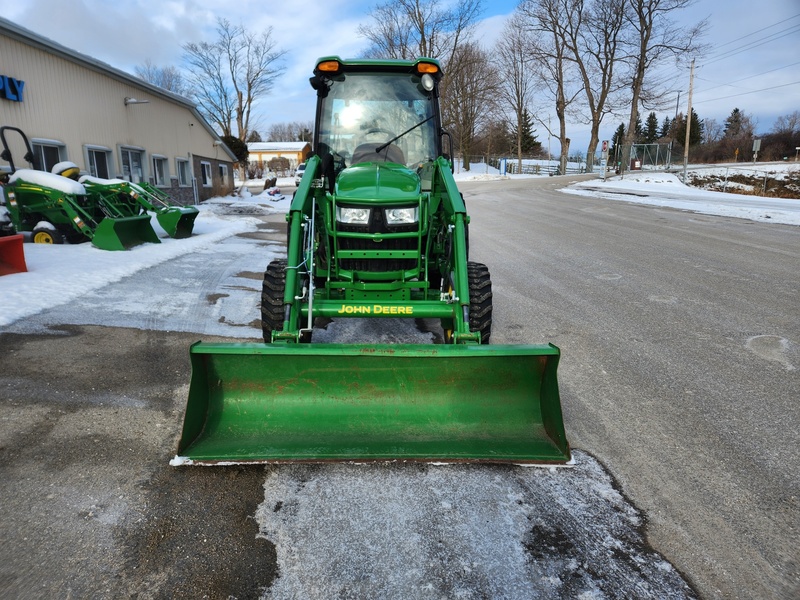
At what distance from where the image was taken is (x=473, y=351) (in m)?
3.15

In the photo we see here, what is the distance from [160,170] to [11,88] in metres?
8.25

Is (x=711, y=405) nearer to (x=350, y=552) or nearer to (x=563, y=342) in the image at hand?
(x=563, y=342)

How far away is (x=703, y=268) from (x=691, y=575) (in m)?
7.18

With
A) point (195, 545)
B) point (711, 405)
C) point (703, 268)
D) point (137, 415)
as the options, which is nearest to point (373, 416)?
point (195, 545)

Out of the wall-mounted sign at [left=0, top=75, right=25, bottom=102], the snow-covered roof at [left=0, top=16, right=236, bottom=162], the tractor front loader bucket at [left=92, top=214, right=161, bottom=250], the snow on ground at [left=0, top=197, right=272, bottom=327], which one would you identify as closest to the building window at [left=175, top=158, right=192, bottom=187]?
the snow-covered roof at [left=0, top=16, right=236, bottom=162]

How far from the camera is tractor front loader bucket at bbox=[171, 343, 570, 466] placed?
3064 millimetres

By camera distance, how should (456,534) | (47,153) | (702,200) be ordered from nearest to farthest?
(456,534)
(47,153)
(702,200)

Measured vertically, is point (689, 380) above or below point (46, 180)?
below

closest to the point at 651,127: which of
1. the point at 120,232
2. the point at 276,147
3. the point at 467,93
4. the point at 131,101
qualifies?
the point at 467,93

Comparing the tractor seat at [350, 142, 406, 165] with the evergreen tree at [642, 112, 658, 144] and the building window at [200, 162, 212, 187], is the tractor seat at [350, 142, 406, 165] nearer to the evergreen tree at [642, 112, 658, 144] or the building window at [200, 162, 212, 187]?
the building window at [200, 162, 212, 187]

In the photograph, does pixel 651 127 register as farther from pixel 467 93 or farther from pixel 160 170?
pixel 160 170

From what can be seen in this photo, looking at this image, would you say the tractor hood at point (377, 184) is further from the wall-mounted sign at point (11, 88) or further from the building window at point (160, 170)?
the building window at point (160, 170)

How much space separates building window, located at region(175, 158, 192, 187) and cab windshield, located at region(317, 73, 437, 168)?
18.3 meters

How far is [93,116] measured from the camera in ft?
49.0
